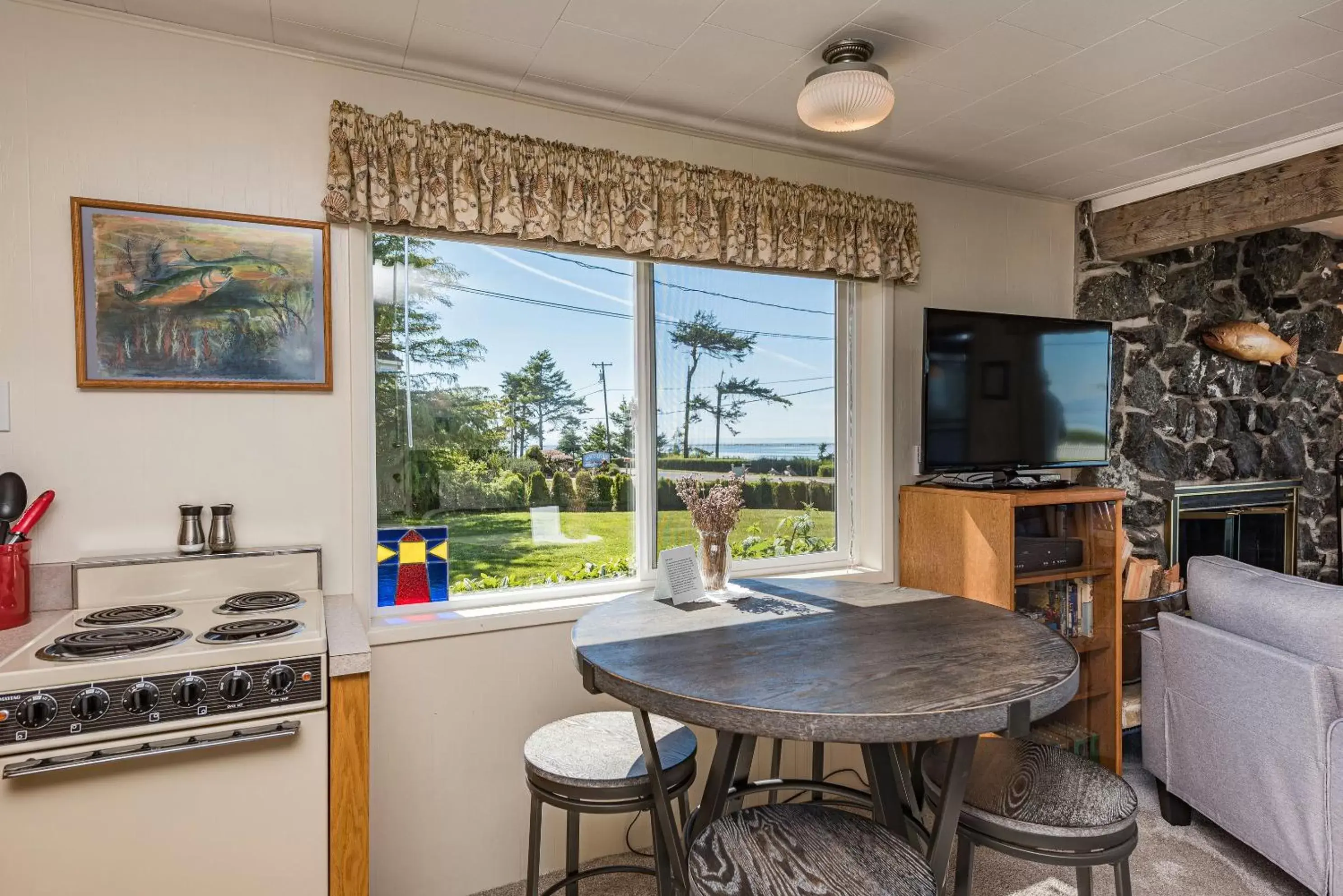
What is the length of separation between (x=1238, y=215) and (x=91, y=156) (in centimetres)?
400

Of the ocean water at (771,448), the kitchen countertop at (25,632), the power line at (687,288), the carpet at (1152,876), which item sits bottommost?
the carpet at (1152,876)

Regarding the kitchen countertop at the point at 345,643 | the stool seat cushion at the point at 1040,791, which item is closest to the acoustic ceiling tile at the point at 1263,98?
the stool seat cushion at the point at 1040,791

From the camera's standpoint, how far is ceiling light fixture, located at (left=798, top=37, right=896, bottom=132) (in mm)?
1961

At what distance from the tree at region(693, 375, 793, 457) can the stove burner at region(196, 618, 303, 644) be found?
5.41ft

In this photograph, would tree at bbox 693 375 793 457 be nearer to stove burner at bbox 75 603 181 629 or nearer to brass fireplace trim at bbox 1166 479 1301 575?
stove burner at bbox 75 603 181 629

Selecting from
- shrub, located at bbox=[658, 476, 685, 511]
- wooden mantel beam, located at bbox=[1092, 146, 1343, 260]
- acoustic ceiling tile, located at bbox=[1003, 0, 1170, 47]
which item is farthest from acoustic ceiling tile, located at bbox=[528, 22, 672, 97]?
wooden mantel beam, located at bbox=[1092, 146, 1343, 260]

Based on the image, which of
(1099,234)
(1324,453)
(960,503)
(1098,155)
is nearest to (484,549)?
(960,503)

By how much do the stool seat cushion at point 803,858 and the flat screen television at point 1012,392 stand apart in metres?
1.73

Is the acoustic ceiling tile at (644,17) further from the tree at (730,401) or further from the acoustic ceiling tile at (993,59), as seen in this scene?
the tree at (730,401)

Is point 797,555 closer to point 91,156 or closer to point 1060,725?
point 1060,725

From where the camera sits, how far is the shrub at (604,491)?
2766 millimetres

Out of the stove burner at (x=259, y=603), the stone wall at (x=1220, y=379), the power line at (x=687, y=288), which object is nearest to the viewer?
the stove burner at (x=259, y=603)

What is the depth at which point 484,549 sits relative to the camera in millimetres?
2600

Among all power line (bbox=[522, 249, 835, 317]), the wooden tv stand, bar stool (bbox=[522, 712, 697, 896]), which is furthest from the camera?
the wooden tv stand
